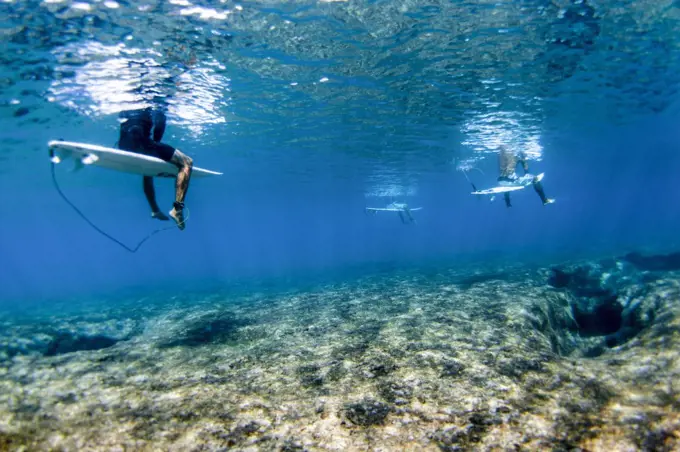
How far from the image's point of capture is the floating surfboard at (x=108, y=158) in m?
6.28

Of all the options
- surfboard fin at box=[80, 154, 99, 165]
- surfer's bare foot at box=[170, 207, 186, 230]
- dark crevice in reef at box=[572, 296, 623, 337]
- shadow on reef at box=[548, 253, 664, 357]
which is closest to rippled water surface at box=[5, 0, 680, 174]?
surfboard fin at box=[80, 154, 99, 165]

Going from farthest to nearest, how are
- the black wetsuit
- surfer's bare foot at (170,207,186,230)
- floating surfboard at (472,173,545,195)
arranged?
floating surfboard at (472,173,545,195) → the black wetsuit → surfer's bare foot at (170,207,186,230)

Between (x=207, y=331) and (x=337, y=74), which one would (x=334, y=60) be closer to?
(x=337, y=74)

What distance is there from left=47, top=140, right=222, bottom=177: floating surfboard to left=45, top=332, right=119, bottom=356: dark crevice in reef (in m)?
6.38

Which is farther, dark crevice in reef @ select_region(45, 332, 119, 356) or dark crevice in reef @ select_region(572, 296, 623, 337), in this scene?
dark crevice in reef @ select_region(45, 332, 119, 356)

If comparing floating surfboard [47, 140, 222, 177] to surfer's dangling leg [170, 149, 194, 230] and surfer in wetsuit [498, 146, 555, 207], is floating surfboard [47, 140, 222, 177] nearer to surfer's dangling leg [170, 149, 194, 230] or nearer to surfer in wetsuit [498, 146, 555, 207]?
surfer's dangling leg [170, 149, 194, 230]

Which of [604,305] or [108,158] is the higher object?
[108,158]

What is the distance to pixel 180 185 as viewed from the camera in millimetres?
6727

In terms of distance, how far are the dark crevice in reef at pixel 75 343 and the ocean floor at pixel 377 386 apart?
88.2 inches

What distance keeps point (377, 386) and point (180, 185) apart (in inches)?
206

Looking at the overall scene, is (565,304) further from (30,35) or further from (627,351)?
(30,35)

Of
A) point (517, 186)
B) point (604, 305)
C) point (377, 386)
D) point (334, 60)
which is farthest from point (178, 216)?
point (517, 186)

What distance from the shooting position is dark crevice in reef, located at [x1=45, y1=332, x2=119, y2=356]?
10.6m

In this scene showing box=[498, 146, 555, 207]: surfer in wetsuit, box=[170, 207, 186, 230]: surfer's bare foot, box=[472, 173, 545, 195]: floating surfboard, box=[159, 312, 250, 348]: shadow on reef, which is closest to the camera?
box=[170, 207, 186, 230]: surfer's bare foot
